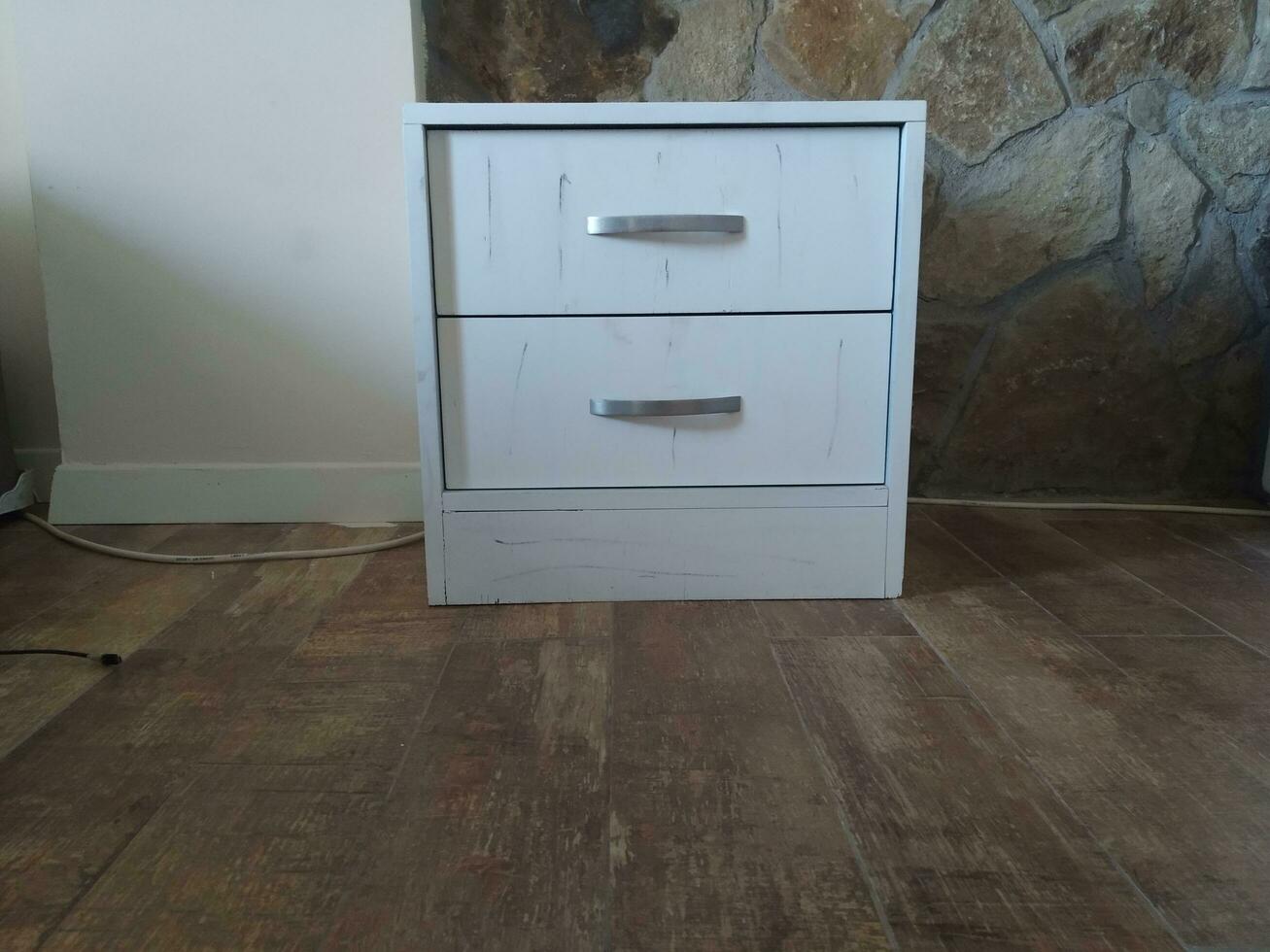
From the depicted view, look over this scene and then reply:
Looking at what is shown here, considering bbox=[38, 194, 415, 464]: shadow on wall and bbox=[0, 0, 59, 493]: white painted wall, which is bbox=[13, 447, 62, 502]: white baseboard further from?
bbox=[38, 194, 415, 464]: shadow on wall

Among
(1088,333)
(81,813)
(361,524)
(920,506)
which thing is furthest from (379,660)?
(1088,333)

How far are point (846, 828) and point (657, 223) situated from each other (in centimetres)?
63

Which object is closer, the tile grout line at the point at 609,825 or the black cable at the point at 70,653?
the tile grout line at the point at 609,825

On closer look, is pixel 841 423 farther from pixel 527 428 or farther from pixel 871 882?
pixel 871 882

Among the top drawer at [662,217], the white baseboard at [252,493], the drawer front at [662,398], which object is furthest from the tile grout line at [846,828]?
the white baseboard at [252,493]

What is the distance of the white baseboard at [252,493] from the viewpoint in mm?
1397

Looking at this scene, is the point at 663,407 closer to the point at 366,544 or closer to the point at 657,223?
the point at 657,223

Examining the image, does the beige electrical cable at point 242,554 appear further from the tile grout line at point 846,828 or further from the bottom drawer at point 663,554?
the tile grout line at point 846,828

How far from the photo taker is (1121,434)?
147cm

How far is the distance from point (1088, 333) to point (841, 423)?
26.8 inches

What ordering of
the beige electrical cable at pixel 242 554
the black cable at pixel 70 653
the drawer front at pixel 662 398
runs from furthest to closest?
the beige electrical cable at pixel 242 554 < the drawer front at pixel 662 398 < the black cable at pixel 70 653

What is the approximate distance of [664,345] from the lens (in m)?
0.99

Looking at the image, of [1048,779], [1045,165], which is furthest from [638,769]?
[1045,165]

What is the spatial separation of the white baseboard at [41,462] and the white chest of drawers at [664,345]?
934 millimetres
